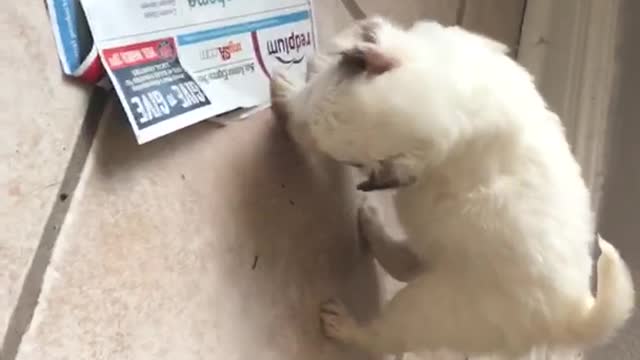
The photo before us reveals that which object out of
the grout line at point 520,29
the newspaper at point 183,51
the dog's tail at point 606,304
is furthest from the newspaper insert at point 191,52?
the grout line at point 520,29

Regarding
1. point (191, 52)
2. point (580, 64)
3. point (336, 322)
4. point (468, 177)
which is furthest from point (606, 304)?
point (580, 64)

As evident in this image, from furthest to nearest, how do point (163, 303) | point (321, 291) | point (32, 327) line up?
point (321, 291) < point (163, 303) < point (32, 327)

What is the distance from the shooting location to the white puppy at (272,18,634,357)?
0.91 metres

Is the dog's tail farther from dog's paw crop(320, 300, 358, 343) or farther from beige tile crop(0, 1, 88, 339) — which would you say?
beige tile crop(0, 1, 88, 339)

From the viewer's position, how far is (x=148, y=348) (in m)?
0.87

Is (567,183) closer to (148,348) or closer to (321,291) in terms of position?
(321,291)

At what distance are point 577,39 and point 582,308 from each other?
2.15 feet

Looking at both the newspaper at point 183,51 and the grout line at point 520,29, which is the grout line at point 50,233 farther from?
the grout line at point 520,29

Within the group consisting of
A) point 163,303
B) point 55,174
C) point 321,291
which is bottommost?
point 321,291

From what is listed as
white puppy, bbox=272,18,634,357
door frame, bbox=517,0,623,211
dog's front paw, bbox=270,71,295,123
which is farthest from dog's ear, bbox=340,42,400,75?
door frame, bbox=517,0,623,211

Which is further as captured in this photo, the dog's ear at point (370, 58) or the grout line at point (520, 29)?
the grout line at point (520, 29)

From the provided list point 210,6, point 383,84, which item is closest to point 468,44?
point 383,84

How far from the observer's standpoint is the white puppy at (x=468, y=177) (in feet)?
2.97

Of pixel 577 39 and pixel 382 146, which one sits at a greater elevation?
pixel 382 146
